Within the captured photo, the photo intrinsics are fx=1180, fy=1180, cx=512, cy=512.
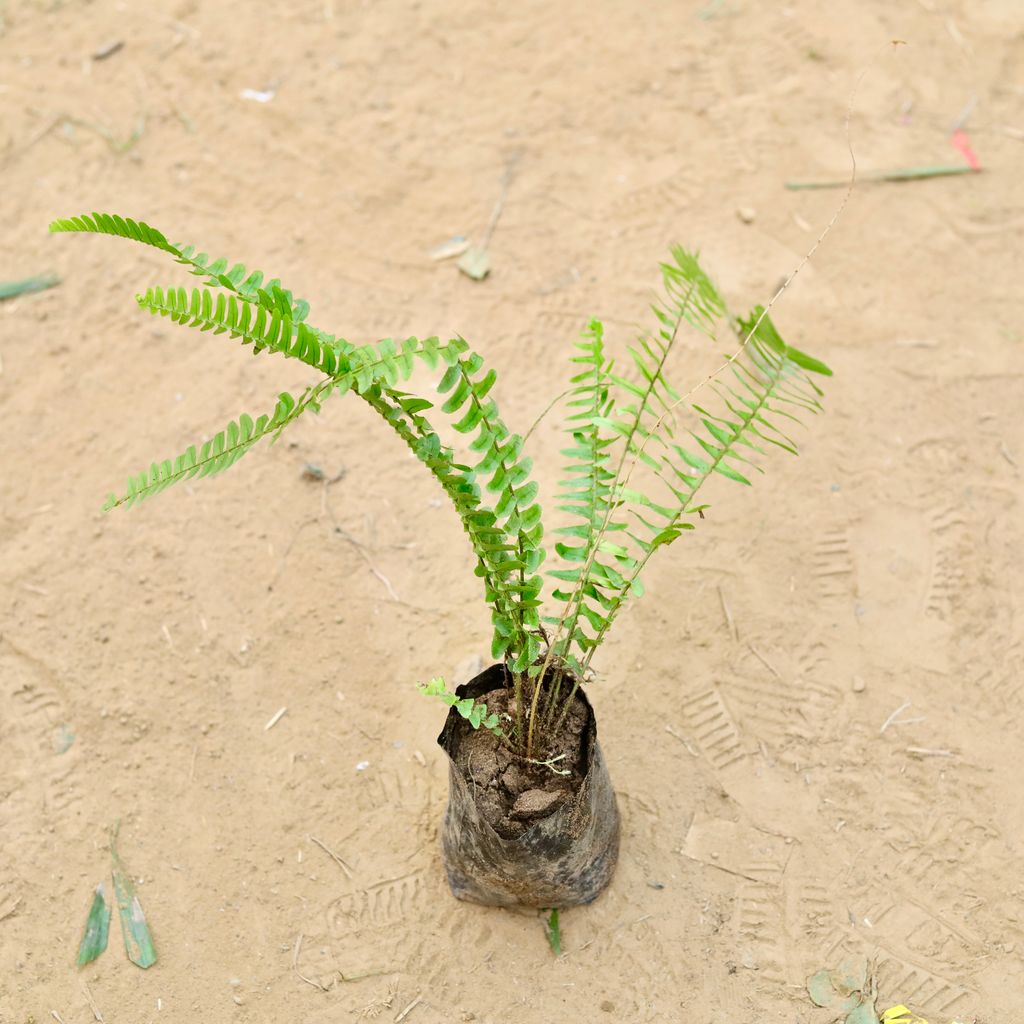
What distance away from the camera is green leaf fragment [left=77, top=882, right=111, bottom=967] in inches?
109

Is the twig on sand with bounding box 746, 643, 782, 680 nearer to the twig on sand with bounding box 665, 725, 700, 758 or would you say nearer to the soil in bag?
the twig on sand with bounding box 665, 725, 700, 758

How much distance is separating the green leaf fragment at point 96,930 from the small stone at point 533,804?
1.09m

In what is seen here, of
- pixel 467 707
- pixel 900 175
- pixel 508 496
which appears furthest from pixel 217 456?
pixel 900 175

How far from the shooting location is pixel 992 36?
4.66m

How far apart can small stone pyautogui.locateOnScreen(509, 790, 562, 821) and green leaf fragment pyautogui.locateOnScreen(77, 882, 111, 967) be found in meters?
1.09

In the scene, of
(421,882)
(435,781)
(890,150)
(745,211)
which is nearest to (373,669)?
(435,781)

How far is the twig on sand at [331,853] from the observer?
2.88 metres

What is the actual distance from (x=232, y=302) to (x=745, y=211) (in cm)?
254

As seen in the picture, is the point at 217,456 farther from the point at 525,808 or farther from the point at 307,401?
the point at 525,808

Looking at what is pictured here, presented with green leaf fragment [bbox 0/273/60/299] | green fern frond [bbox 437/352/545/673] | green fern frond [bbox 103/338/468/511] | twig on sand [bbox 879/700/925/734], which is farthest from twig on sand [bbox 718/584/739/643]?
green leaf fragment [bbox 0/273/60/299]

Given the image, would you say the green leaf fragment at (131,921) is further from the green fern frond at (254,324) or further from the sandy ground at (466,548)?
the green fern frond at (254,324)

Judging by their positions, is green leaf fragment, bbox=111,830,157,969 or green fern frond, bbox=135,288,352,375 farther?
green leaf fragment, bbox=111,830,157,969

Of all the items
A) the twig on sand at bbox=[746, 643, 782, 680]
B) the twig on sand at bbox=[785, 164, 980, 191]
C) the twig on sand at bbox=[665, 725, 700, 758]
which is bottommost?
the twig on sand at bbox=[665, 725, 700, 758]

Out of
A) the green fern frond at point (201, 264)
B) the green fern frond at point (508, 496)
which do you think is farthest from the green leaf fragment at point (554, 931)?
the green fern frond at point (201, 264)
